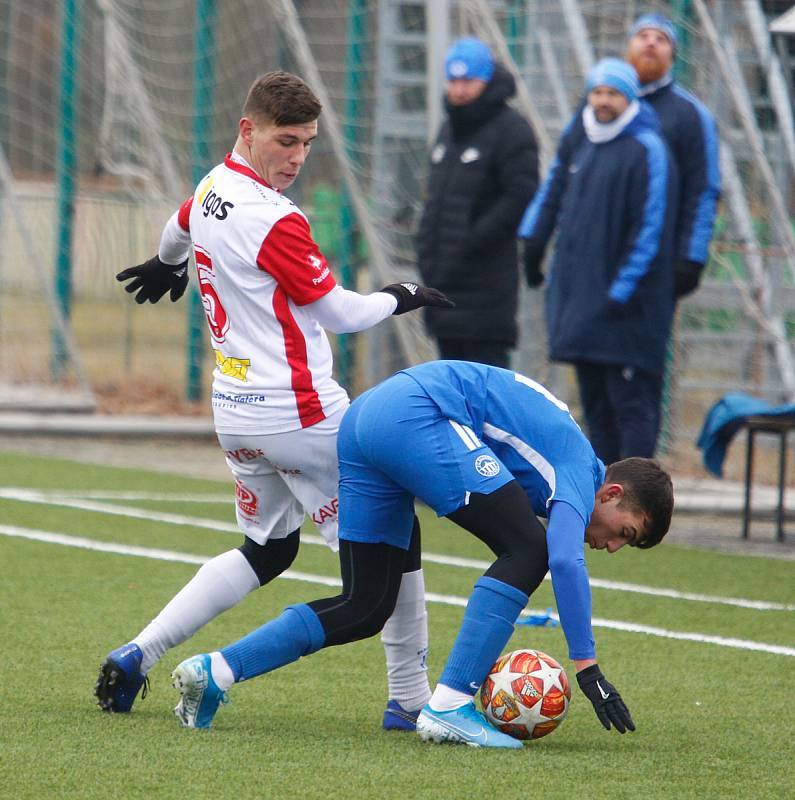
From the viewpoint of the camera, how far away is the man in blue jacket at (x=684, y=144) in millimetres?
7895

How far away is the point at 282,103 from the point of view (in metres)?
4.45

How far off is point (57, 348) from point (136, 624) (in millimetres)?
7764

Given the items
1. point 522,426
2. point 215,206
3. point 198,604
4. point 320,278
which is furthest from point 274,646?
point 215,206

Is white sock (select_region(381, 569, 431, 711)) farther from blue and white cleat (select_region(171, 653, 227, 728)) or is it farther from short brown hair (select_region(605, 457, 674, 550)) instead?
short brown hair (select_region(605, 457, 674, 550))

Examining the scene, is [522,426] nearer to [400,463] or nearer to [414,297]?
[400,463]

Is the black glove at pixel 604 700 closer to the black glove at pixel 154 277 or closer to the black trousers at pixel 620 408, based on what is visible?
Result: the black glove at pixel 154 277

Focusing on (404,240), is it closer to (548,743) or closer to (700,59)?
(700,59)

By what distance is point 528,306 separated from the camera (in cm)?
1090

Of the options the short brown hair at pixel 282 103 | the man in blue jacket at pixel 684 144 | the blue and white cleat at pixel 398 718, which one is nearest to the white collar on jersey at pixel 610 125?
the man in blue jacket at pixel 684 144

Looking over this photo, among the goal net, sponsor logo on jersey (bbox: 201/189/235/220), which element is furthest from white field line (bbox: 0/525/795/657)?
the goal net

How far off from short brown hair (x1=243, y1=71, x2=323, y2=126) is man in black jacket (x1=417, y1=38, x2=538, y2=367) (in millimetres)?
3937

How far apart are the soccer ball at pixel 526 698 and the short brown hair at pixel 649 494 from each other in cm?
46

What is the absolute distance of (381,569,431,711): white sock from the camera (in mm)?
4668

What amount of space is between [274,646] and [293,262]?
1.01 meters
